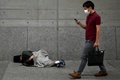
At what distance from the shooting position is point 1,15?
8961 millimetres

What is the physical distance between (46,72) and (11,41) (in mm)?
2020

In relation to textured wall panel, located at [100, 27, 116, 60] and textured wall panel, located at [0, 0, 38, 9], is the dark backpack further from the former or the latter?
textured wall panel, located at [100, 27, 116, 60]

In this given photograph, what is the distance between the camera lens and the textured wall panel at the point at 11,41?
9008mm

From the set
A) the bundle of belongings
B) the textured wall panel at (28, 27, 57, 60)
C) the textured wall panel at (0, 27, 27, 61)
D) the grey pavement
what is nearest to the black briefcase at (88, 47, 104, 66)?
the grey pavement

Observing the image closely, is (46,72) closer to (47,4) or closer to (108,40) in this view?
(47,4)

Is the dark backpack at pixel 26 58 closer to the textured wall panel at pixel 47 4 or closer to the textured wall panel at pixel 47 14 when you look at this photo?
the textured wall panel at pixel 47 14

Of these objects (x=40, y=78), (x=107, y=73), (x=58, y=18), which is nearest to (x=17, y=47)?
(x=58, y=18)

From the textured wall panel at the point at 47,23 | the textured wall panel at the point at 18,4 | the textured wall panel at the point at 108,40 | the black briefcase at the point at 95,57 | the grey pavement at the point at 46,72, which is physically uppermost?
the textured wall panel at the point at 18,4

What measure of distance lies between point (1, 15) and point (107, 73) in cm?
382

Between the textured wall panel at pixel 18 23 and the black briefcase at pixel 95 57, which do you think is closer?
the black briefcase at pixel 95 57

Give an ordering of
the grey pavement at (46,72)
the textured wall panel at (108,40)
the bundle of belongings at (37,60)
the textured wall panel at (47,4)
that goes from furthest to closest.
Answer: the textured wall panel at (108,40) → the textured wall panel at (47,4) → the bundle of belongings at (37,60) → the grey pavement at (46,72)

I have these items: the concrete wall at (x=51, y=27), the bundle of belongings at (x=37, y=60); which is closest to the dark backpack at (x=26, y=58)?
the bundle of belongings at (x=37, y=60)

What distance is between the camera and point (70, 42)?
9.21 meters

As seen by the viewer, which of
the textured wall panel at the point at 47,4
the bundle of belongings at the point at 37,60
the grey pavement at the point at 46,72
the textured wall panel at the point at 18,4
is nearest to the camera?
the grey pavement at the point at 46,72
